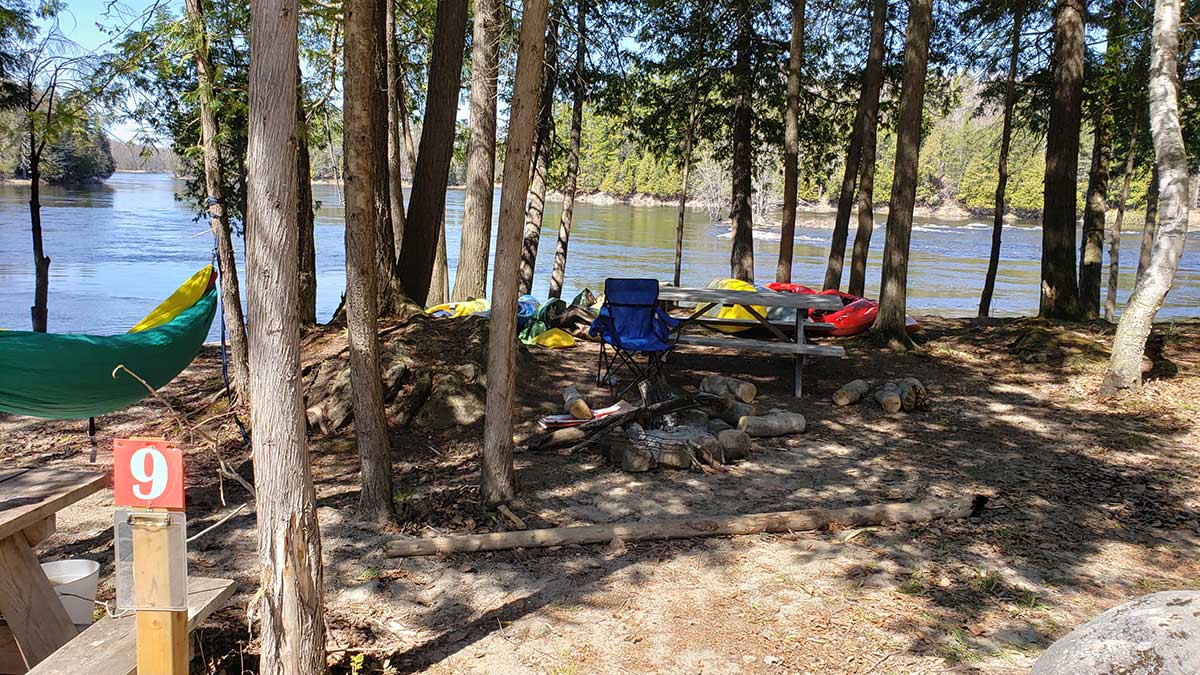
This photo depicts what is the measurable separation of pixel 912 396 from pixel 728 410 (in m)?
1.43

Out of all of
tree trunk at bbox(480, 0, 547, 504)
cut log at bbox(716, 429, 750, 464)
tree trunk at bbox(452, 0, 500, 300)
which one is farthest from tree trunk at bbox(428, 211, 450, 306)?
tree trunk at bbox(480, 0, 547, 504)

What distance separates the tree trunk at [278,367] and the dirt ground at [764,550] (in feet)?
1.06

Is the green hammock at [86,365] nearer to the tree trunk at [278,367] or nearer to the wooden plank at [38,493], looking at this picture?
the wooden plank at [38,493]

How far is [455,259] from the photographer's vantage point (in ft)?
Result: 75.5

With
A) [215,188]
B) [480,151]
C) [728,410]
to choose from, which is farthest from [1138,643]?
[480,151]

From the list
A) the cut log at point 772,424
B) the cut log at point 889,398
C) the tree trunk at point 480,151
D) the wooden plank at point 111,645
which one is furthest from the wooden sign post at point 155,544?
the tree trunk at point 480,151

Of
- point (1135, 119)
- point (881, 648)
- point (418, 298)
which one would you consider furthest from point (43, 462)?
point (1135, 119)

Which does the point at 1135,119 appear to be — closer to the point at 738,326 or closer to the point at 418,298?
the point at 738,326

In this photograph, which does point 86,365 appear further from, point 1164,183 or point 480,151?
point 1164,183

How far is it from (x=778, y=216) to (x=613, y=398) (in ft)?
153

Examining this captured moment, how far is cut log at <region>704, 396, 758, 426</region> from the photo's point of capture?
17.2ft

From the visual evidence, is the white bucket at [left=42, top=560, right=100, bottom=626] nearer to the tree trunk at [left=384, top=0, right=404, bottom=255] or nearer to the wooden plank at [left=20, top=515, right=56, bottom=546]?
the wooden plank at [left=20, top=515, right=56, bottom=546]

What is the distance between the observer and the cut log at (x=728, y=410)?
5.25 metres

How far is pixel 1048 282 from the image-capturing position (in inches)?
336
